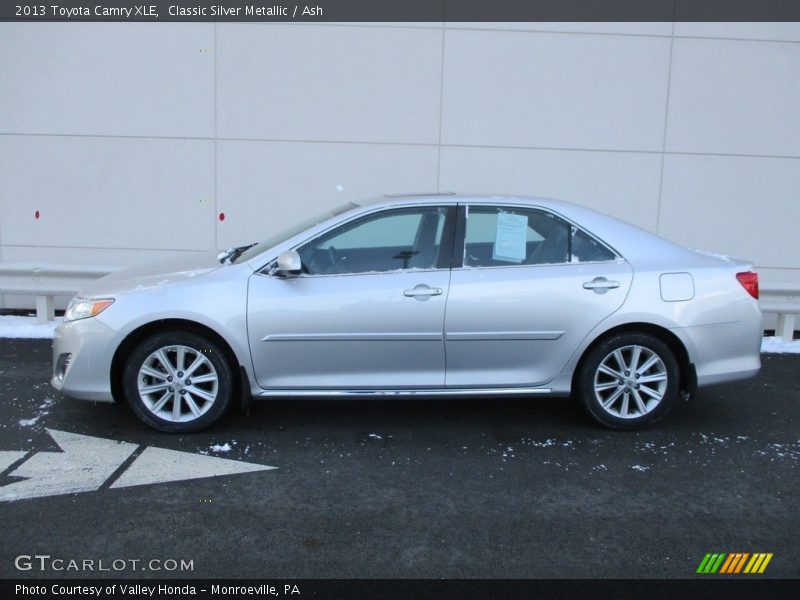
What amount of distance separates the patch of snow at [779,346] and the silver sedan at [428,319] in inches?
113

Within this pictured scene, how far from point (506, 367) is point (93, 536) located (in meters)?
2.65

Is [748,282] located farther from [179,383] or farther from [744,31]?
[744,31]

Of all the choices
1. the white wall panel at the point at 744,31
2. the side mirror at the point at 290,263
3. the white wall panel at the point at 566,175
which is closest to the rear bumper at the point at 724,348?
the side mirror at the point at 290,263

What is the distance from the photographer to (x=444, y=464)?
451 cm

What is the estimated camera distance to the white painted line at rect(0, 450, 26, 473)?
14.2ft

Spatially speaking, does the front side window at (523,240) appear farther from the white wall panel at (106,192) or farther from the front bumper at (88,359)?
the white wall panel at (106,192)

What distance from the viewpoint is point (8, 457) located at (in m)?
4.46

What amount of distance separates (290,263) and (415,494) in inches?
63.1

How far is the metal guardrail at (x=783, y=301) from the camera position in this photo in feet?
25.3

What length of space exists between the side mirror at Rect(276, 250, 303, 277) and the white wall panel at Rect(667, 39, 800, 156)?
232 inches
